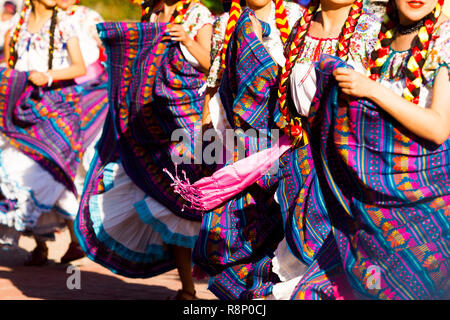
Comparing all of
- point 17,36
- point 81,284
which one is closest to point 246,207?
point 81,284

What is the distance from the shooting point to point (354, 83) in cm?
327

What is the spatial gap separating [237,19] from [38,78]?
108 inches

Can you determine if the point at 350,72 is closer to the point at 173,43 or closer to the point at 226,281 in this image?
the point at 226,281

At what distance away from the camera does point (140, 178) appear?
18.3ft

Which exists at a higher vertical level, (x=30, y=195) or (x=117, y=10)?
(x=30, y=195)

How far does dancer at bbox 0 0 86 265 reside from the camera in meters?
6.77

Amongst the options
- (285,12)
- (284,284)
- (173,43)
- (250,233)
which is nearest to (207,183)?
(250,233)

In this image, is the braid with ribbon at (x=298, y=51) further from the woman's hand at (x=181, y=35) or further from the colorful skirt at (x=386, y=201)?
the woman's hand at (x=181, y=35)

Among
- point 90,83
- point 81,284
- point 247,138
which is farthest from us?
point 90,83

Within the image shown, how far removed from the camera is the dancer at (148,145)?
5316 mm

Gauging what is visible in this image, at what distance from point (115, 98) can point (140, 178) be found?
0.61 metres

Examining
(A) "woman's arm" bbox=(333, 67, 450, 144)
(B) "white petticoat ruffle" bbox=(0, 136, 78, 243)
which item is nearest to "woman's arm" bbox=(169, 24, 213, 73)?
(A) "woman's arm" bbox=(333, 67, 450, 144)

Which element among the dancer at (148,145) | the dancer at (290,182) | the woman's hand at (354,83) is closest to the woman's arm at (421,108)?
the woman's hand at (354,83)

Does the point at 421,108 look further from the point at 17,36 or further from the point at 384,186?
the point at 17,36
